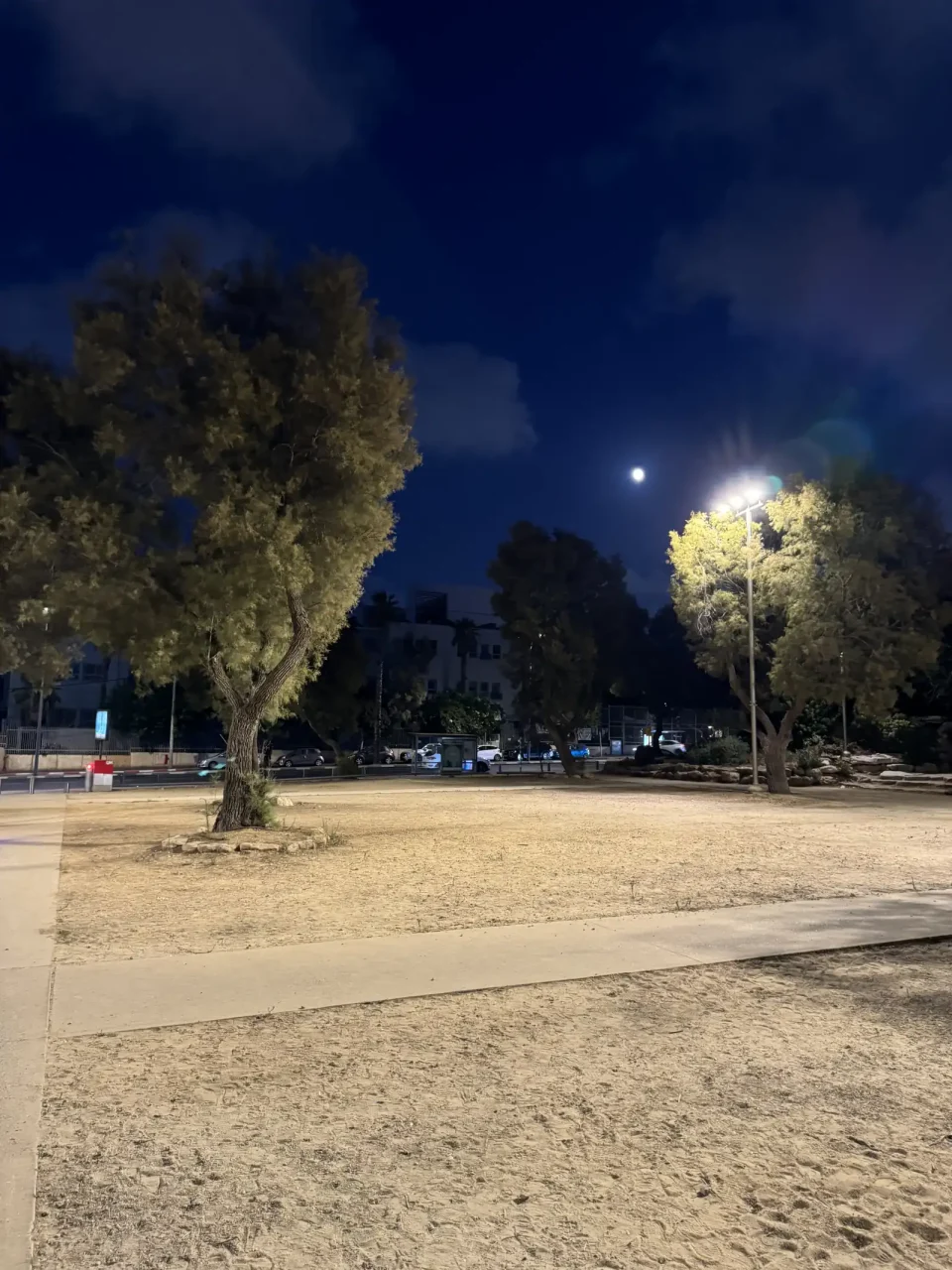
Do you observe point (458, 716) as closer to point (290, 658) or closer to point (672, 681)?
point (672, 681)

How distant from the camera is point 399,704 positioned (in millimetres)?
67750

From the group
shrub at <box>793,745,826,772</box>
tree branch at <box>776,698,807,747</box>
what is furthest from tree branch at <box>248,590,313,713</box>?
shrub at <box>793,745,826,772</box>

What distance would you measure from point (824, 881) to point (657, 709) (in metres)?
51.2

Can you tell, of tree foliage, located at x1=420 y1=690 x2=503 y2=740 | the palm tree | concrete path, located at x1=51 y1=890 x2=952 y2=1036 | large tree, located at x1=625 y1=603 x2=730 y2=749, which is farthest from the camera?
the palm tree

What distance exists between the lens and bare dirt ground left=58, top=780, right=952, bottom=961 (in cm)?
938

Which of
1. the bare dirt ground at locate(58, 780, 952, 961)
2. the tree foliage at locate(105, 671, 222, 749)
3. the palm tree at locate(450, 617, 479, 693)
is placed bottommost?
the bare dirt ground at locate(58, 780, 952, 961)

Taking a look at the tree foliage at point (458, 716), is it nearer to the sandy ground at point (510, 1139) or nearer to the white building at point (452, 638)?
the white building at point (452, 638)

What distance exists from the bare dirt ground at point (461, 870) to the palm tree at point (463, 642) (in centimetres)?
7000

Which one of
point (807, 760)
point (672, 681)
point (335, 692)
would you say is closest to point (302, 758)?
point (335, 692)

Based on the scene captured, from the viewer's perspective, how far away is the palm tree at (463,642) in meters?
94.1

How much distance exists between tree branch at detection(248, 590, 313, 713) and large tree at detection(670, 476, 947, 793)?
1736cm

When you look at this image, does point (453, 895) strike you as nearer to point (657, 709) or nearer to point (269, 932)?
point (269, 932)

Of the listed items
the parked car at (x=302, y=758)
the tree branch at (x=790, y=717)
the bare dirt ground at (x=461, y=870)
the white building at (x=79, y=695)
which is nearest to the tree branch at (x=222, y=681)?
the bare dirt ground at (x=461, y=870)

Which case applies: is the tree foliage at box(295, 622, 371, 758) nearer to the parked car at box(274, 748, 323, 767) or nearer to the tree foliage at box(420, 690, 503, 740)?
the parked car at box(274, 748, 323, 767)
